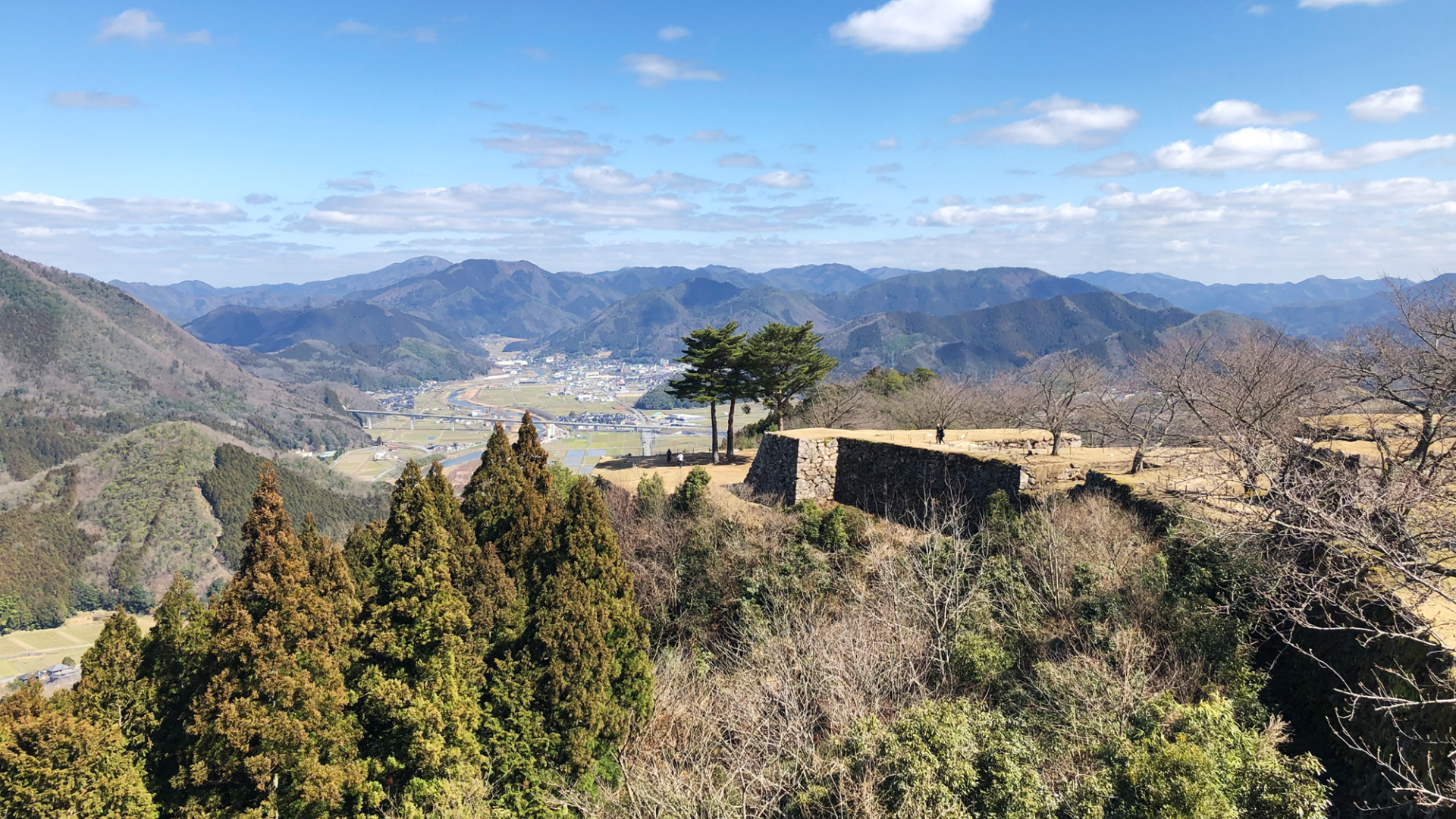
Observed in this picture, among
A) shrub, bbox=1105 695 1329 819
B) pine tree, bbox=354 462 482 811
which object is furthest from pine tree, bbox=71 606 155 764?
shrub, bbox=1105 695 1329 819

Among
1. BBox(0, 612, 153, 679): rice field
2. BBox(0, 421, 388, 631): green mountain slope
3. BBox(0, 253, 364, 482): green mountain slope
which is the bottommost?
BBox(0, 612, 153, 679): rice field

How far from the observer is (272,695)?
940cm

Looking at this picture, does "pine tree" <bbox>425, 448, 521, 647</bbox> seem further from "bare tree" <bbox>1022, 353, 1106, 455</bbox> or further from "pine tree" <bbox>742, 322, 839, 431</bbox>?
"pine tree" <bbox>742, 322, 839, 431</bbox>

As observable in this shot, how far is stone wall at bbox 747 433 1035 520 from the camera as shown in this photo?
17750 millimetres

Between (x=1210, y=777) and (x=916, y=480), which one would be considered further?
(x=916, y=480)

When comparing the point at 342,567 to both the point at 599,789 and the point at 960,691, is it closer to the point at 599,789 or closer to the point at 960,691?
the point at 599,789

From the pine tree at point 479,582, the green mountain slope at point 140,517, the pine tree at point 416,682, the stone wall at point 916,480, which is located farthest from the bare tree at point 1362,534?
the green mountain slope at point 140,517

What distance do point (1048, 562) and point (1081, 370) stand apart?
17.0 metres

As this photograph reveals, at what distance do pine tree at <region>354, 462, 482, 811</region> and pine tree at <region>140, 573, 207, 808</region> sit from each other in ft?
7.26

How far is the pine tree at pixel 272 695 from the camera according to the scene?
912 cm

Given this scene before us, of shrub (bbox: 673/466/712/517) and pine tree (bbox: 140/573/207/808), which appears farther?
shrub (bbox: 673/466/712/517)

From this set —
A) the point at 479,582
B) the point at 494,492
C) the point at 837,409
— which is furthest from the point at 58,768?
the point at 837,409

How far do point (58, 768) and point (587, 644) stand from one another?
6516 mm

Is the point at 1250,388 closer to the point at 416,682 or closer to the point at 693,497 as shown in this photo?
the point at 693,497
